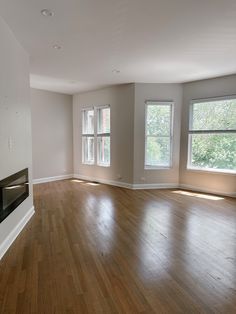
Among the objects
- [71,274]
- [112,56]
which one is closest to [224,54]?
[112,56]

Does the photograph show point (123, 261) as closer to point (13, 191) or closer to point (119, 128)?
point (13, 191)

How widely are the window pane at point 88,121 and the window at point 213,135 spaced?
2.97 meters

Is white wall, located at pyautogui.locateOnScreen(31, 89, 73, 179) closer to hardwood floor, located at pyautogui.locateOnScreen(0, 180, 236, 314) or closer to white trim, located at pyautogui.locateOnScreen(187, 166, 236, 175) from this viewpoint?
hardwood floor, located at pyautogui.locateOnScreen(0, 180, 236, 314)

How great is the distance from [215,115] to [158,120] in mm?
1383

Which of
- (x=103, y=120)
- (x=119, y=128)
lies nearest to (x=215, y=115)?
(x=119, y=128)

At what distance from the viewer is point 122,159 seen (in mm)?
5879

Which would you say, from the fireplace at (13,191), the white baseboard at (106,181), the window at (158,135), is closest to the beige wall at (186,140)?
the window at (158,135)

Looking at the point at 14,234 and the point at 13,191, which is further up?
the point at 13,191

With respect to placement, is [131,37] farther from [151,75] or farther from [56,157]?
[56,157]

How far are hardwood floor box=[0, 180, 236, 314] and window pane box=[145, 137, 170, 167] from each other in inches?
69.0

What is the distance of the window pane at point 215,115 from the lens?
191 inches

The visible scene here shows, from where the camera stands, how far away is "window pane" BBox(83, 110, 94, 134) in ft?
22.3

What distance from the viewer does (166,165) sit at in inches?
229

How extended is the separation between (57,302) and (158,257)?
3.85 ft
